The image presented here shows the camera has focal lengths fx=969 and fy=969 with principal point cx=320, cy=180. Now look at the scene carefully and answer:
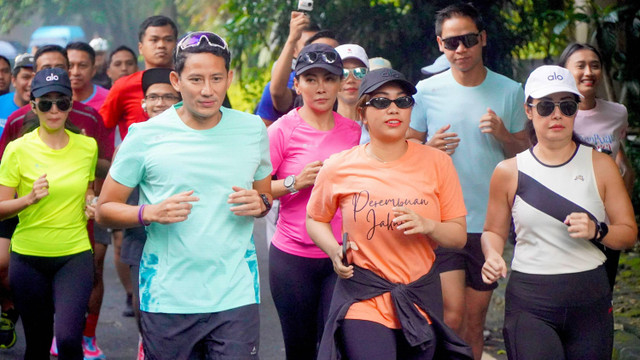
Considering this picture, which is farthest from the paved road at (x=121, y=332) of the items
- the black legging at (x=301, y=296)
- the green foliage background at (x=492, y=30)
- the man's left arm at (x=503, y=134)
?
the green foliage background at (x=492, y=30)

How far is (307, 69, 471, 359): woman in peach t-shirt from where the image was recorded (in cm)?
438

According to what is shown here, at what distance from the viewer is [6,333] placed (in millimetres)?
7531

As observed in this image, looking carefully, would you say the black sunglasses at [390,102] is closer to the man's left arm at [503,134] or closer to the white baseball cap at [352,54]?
the man's left arm at [503,134]

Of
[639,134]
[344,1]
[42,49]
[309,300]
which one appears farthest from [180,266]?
[639,134]

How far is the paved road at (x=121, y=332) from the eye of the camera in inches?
295

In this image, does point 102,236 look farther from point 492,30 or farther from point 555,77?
point 555,77

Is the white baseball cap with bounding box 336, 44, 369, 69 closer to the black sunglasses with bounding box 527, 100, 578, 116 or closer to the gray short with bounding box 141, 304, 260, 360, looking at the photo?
the black sunglasses with bounding box 527, 100, 578, 116

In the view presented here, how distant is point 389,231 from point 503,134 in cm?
151

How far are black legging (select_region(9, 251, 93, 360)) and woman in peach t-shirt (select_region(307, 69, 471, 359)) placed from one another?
185cm

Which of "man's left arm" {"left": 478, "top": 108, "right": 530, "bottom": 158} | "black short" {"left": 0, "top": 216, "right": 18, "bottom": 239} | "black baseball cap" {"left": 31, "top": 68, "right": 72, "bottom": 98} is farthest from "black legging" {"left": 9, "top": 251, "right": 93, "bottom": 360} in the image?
"man's left arm" {"left": 478, "top": 108, "right": 530, "bottom": 158}

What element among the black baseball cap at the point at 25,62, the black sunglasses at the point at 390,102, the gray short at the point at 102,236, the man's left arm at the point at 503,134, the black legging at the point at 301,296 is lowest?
the gray short at the point at 102,236

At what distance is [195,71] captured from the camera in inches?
175

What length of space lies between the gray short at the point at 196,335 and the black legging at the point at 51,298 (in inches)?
56.3

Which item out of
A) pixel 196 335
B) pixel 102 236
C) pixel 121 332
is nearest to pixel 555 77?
pixel 196 335
